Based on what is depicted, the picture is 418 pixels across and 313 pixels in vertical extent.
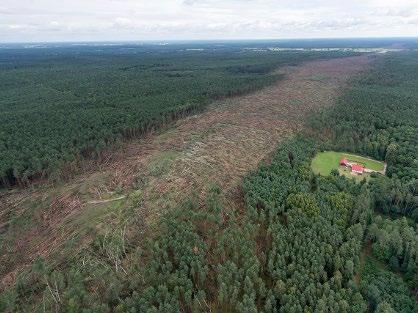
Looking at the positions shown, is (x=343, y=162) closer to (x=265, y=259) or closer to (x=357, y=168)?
(x=357, y=168)

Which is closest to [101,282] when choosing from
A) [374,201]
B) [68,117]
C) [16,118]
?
[374,201]

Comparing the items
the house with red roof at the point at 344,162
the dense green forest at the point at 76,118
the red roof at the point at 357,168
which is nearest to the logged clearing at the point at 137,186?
the dense green forest at the point at 76,118

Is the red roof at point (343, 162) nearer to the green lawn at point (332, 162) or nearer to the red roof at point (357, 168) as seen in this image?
the green lawn at point (332, 162)

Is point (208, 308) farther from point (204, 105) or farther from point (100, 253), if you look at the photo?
point (204, 105)

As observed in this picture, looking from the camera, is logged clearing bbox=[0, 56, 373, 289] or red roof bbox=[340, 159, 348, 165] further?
red roof bbox=[340, 159, 348, 165]

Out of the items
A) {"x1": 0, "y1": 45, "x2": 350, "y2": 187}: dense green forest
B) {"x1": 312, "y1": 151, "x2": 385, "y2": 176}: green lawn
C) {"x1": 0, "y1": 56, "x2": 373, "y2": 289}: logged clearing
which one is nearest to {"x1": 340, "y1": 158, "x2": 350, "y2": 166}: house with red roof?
{"x1": 312, "y1": 151, "x2": 385, "y2": 176}: green lawn

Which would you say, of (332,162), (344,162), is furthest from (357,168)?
(332,162)

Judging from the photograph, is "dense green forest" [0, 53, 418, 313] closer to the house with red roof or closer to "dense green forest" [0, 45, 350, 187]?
the house with red roof
